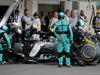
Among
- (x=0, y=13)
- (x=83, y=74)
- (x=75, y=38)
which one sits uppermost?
(x=0, y=13)

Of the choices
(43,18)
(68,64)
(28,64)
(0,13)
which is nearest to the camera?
(68,64)

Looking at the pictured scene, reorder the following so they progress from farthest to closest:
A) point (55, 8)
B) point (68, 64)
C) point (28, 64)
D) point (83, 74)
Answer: point (55, 8)
point (28, 64)
point (68, 64)
point (83, 74)

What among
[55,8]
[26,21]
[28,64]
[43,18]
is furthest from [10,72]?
[55,8]

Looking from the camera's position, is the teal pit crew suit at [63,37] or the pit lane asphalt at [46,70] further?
the teal pit crew suit at [63,37]

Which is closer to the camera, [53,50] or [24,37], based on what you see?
[53,50]

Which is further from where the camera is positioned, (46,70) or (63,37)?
(63,37)

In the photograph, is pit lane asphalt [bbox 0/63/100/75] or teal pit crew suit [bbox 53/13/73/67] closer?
pit lane asphalt [bbox 0/63/100/75]

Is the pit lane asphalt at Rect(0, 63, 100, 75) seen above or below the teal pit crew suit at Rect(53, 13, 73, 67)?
below

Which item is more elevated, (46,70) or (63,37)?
(63,37)

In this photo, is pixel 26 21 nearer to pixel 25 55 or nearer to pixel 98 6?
pixel 25 55

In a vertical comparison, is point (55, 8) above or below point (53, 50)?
above

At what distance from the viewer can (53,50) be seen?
10711mm

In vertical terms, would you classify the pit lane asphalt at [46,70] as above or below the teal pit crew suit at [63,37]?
below

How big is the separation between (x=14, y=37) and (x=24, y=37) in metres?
0.41
